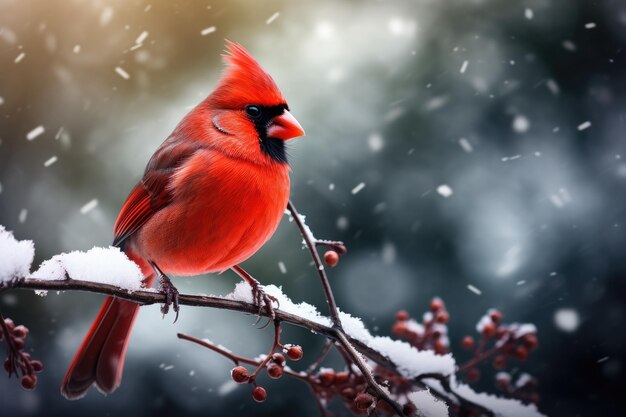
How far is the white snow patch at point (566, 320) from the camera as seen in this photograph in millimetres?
1735

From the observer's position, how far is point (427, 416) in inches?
31.8

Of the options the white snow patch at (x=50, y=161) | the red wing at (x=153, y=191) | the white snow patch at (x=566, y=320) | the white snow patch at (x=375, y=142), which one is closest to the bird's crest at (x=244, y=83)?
the red wing at (x=153, y=191)

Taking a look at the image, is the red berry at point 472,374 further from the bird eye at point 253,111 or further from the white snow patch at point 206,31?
the white snow patch at point 206,31

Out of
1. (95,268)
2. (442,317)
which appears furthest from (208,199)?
(442,317)

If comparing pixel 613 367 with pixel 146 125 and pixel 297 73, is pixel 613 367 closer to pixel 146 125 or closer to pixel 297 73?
pixel 297 73

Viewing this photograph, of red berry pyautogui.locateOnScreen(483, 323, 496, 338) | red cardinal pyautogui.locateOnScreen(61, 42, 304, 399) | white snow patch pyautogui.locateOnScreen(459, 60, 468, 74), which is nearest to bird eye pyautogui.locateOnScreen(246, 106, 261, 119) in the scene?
red cardinal pyautogui.locateOnScreen(61, 42, 304, 399)

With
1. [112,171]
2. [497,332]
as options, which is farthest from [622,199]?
[112,171]

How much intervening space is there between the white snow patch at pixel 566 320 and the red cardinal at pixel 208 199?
1031mm

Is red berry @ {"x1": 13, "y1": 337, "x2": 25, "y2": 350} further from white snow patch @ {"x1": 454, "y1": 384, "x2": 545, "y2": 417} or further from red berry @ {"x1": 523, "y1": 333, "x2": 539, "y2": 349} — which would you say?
red berry @ {"x1": 523, "y1": 333, "x2": 539, "y2": 349}

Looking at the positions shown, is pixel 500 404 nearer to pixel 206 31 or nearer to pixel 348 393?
pixel 348 393

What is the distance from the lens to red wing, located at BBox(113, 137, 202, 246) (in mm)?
1077

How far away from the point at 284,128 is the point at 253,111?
65 mm

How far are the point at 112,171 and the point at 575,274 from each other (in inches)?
49.3

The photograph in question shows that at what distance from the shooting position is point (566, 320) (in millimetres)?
1738
